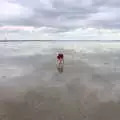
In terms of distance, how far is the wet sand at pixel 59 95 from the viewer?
31.0 feet

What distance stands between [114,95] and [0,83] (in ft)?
21.6

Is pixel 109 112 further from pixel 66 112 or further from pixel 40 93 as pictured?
pixel 40 93

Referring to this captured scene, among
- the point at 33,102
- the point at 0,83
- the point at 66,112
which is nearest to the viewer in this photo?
the point at 66,112

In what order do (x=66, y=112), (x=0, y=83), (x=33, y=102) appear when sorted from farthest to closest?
(x=0, y=83), (x=33, y=102), (x=66, y=112)

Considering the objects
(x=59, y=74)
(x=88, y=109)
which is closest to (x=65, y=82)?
(x=59, y=74)

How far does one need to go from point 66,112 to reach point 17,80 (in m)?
6.39

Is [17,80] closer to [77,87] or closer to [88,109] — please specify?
[77,87]

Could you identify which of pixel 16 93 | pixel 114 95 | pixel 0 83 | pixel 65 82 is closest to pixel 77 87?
pixel 65 82

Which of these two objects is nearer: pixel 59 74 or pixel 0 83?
pixel 0 83

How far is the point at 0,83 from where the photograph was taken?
14430 mm

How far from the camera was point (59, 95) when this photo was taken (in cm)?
1197

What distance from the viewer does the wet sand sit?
9.44 meters

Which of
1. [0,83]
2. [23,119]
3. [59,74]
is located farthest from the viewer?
[59,74]

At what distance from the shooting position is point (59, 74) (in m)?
17.0
